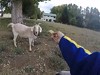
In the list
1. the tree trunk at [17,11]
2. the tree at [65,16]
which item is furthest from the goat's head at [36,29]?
the tree at [65,16]

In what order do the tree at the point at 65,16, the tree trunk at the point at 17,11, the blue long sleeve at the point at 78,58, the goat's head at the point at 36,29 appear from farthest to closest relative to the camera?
the tree at the point at 65,16
the tree trunk at the point at 17,11
the goat's head at the point at 36,29
the blue long sleeve at the point at 78,58

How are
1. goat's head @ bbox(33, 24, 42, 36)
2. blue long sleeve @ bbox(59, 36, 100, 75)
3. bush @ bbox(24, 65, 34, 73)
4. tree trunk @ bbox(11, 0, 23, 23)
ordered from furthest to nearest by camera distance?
tree trunk @ bbox(11, 0, 23, 23) → goat's head @ bbox(33, 24, 42, 36) → bush @ bbox(24, 65, 34, 73) → blue long sleeve @ bbox(59, 36, 100, 75)

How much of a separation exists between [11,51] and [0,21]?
11.6 ft

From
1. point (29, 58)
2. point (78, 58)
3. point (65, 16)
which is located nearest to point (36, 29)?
point (29, 58)

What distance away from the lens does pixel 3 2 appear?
39.0 ft

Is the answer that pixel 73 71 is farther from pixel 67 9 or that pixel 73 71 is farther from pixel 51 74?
pixel 67 9

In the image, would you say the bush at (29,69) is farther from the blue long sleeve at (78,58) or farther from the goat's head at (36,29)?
the blue long sleeve at (78,58)

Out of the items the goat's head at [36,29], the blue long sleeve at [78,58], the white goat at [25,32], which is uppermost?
the blue long sleeve at [78,58]

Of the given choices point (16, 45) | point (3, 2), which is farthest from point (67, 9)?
point (16, 45)

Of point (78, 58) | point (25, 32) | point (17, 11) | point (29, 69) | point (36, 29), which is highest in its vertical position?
point (78, 58)

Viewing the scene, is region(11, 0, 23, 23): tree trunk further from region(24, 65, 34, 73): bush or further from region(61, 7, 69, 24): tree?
region(61, 7, 69, 24): tree

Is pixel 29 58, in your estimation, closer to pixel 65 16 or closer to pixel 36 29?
pixel 36 29

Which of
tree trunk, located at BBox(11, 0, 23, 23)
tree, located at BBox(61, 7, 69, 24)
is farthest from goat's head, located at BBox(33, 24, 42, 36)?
tree, located at BBox(61, 7, 69, 24)

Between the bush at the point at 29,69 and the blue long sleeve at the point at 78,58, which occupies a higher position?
the blue long sleeve at the point at 78,58
